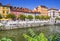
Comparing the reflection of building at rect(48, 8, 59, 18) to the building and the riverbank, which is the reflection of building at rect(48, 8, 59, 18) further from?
the building

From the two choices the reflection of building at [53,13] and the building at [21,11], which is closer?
the building at [21,11]

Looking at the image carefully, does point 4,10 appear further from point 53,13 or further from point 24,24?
point 53,13

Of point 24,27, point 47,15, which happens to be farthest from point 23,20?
point 47,15

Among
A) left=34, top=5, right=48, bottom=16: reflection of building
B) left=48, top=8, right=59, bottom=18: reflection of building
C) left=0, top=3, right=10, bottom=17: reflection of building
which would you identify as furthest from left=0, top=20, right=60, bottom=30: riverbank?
left=0, top=3, right=10, bottom=17: reflection of building

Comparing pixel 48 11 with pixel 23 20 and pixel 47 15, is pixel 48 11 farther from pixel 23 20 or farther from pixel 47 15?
pixel 23 20

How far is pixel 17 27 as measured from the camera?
7160 mm

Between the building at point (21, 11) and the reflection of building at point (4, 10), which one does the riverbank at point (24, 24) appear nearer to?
the building at point (21, 11)

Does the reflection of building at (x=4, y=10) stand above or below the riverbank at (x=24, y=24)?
above

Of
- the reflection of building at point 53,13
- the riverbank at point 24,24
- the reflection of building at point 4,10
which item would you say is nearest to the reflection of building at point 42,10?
the reflection of building at point 53,13

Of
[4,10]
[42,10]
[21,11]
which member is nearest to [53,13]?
[42,10]

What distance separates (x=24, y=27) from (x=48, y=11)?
1149 mm

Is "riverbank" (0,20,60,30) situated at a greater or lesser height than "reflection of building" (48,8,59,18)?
lesser

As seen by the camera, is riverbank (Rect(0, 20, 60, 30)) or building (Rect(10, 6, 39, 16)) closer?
building (Rect(10, 6, 39, 16))

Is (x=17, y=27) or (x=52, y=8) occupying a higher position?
(x=52, y=8)
